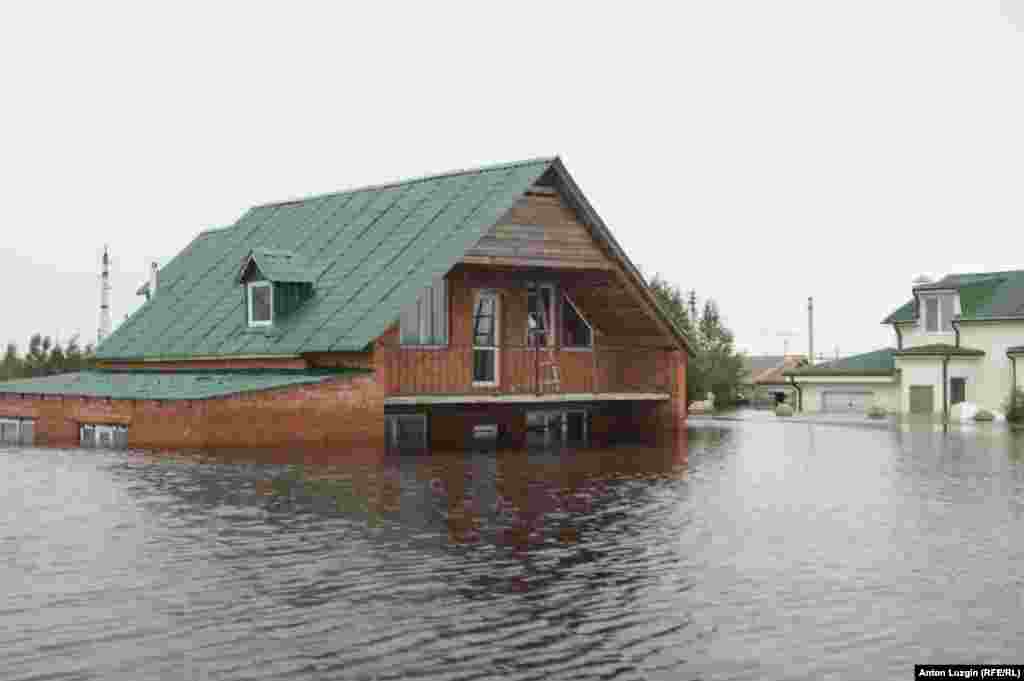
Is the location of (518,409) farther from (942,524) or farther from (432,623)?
(432,623)

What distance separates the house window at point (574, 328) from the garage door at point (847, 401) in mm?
34293

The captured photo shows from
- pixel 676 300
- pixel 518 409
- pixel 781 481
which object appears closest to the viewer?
pixel 781 481

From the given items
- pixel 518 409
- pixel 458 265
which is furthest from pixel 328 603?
pixel 518 409

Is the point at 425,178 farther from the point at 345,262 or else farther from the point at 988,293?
the point at 988,293

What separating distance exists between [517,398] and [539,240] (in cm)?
412

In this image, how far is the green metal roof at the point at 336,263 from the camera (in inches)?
1391

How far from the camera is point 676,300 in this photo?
6825cm

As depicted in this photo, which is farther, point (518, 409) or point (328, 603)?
point (518, 409)

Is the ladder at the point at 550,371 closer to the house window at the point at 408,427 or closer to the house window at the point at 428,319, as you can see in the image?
the house window at the point at 408,427

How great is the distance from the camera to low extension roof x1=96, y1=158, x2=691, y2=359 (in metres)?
35.4

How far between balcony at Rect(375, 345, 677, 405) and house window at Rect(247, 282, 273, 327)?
504cm

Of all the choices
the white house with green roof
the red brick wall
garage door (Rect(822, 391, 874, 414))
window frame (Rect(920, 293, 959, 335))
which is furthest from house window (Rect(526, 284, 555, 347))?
garage door (Rect(822, 391, 874, 414))

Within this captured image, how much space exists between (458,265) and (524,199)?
239 centimetres

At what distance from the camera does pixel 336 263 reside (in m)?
39.5
